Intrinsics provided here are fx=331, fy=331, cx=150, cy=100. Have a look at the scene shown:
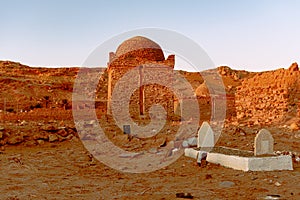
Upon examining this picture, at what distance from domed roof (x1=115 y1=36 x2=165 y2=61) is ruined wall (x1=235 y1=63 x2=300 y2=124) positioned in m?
5.34

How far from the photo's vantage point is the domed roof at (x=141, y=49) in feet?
61.7

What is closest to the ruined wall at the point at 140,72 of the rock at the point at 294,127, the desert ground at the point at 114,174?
the desert ground at the point at 114,174

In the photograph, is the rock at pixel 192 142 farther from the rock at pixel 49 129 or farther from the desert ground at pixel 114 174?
the rock at pixel 49 129

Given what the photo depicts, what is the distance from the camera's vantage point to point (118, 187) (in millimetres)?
6012

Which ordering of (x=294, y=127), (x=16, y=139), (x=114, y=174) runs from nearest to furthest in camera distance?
(x=114, y=174) < (x=16, y=139) < (x=294, y=127)

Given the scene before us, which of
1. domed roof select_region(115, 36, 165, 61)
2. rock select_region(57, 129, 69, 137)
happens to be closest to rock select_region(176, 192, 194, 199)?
rock select_region(57, 129, 69, 137)

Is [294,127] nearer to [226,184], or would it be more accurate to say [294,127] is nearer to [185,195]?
[226,184]

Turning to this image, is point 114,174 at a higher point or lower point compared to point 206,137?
lower

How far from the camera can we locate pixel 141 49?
62.5ft

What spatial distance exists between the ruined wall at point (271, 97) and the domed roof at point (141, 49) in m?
5.34

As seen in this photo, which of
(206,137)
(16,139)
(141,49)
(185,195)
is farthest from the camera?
(141,49)

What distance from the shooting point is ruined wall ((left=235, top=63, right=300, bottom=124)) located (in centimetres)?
1462

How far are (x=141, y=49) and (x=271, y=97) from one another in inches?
303

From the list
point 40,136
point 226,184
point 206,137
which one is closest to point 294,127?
point 206,137
